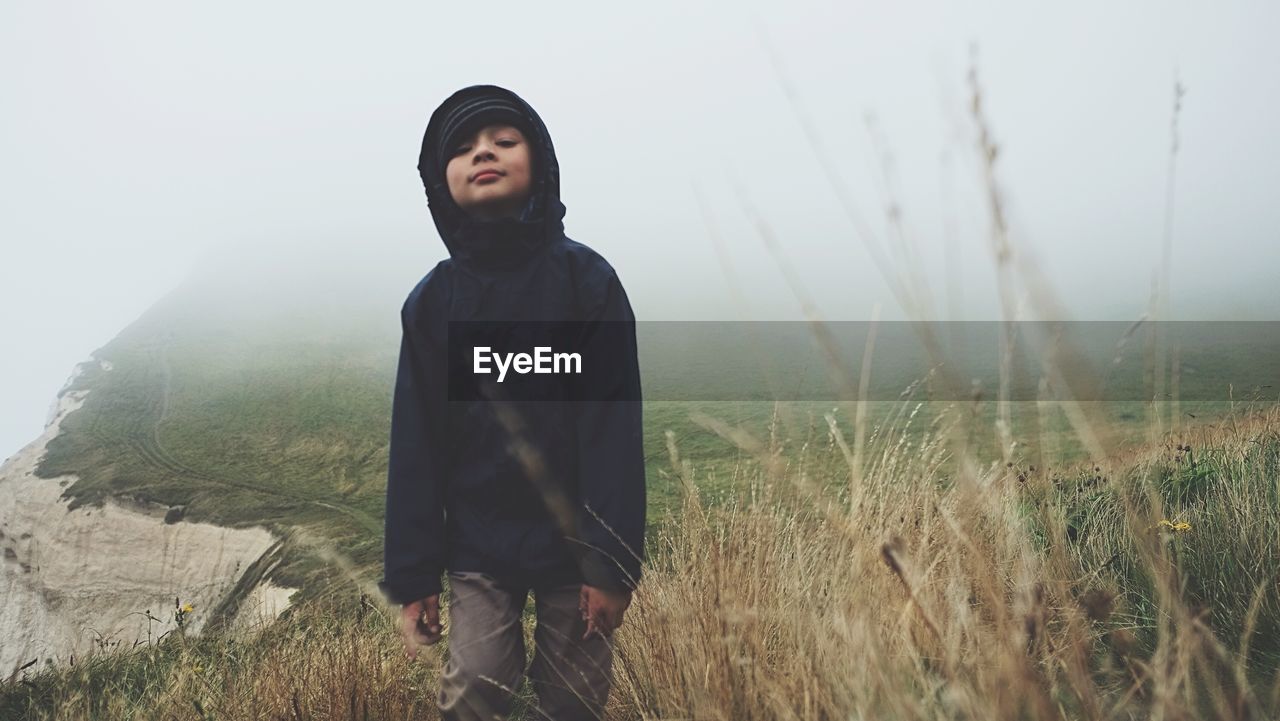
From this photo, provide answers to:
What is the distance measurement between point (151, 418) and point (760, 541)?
726 centimetres

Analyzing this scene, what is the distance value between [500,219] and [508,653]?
914 millimetres

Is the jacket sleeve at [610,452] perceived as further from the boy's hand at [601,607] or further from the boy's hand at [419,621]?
the boy's hand at [419,621]

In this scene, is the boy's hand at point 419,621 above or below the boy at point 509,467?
below

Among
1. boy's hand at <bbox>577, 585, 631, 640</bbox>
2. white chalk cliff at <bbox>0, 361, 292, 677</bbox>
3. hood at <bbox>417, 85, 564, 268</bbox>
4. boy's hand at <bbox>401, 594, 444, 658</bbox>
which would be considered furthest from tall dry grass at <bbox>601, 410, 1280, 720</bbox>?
white chalk cliff at <bbox>0, 361, 292, 677</bbox>

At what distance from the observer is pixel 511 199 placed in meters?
1.74

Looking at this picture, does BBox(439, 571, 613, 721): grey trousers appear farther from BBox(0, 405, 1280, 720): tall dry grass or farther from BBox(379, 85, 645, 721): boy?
BBox(0, 405, 1280, 720): tall dry grass

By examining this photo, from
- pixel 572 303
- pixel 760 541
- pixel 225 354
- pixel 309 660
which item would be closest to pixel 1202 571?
pixel 760 541

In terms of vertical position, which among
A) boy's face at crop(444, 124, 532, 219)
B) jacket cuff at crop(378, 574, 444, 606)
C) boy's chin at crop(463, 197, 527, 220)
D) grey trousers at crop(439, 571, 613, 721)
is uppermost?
boy's face at crop(444, 124, 532, 219)

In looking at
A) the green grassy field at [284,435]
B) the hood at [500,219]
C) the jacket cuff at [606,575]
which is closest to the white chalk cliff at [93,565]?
the green grassy field at [284,435]

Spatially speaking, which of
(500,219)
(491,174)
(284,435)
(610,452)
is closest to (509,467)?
(610,452)

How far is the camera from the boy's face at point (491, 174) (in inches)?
67.5

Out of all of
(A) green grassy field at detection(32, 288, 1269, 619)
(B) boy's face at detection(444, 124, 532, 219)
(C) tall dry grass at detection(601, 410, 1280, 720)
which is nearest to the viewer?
(C) tall dry grass at detection(601, 410, 1280, 720)

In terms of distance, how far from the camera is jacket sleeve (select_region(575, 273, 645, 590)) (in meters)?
1.60

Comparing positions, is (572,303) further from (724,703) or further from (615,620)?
(724,703)
